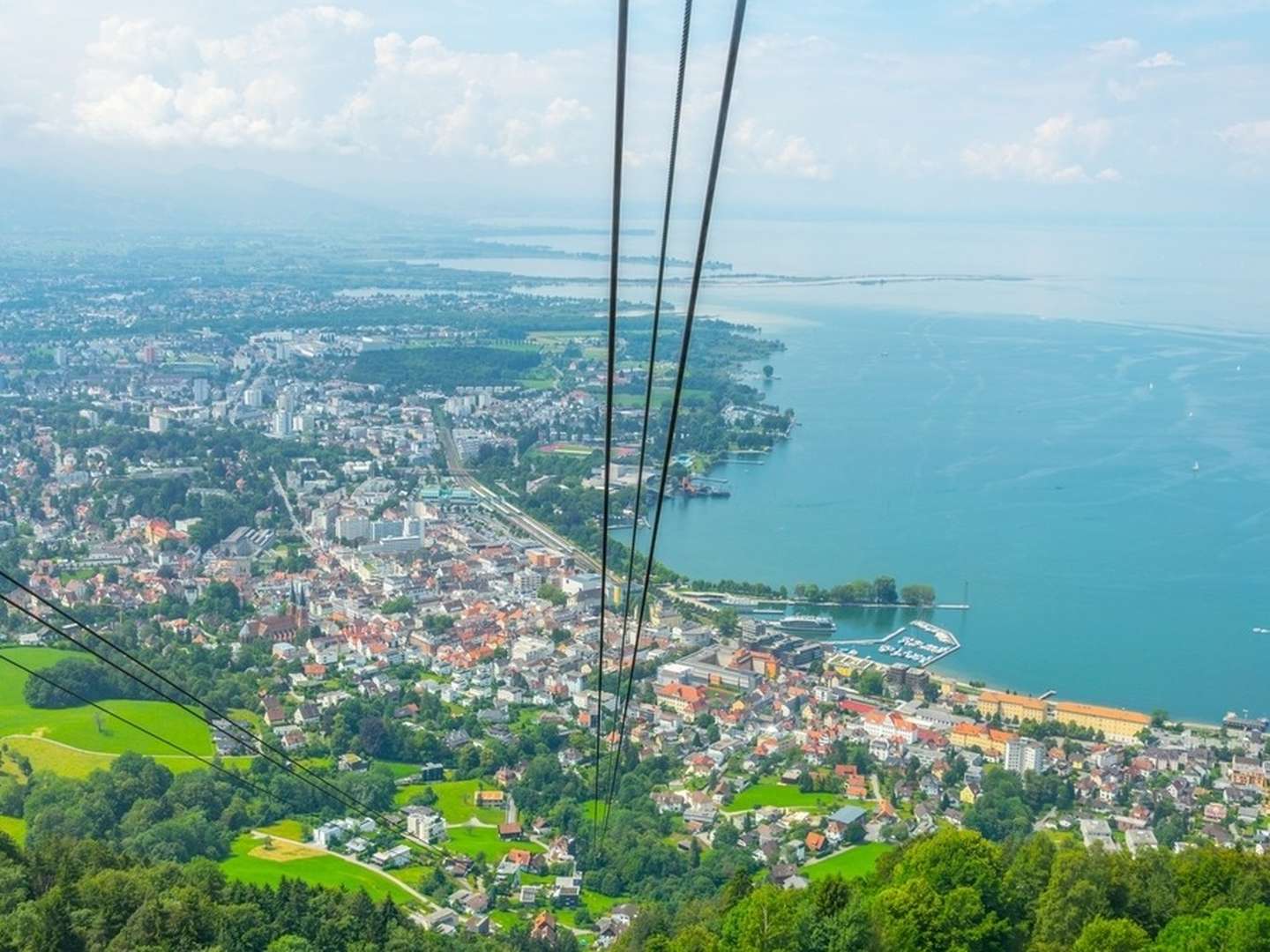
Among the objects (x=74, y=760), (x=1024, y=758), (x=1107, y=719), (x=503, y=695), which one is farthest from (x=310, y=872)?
(x=1107, y=719)

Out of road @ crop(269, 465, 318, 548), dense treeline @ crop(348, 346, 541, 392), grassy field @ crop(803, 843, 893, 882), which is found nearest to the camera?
grassy field @ crop(803, 843, 893, 882)

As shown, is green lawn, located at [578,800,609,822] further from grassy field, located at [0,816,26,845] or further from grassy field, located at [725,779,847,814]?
grassy field, located at [0,816,26,845]

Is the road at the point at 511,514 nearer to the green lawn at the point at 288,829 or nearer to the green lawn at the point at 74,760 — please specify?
the green lawn at the point at 74,760

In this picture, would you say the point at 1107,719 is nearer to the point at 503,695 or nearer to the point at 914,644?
the point at 914,644

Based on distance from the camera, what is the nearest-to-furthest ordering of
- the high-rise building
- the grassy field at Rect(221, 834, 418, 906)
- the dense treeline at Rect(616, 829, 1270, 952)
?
the dense treeline at Rect(616, 829, 1270, 952), the grassy field at Rect(221, 834, 418, 906), the high-rise building

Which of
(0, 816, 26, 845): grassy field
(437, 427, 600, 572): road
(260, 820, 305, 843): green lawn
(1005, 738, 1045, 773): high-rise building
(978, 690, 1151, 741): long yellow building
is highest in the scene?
(437, 427, 600, 572): road

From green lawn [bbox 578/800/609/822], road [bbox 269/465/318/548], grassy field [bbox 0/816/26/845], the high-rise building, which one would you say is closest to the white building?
green lawn [bbox 578/800/609/822]
